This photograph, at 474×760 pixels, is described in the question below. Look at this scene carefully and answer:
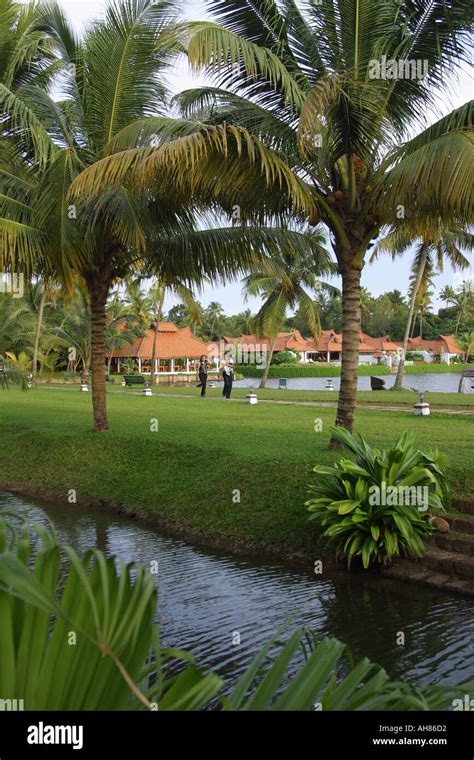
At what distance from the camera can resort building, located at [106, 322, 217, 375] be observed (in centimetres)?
6006

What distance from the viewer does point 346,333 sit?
1048 centimetres

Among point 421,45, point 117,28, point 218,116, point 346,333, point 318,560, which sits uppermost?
point 117,28

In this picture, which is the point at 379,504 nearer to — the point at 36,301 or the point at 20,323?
the point at 36,301

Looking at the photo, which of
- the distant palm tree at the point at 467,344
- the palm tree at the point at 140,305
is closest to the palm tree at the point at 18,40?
the palm tree at the point at 140,305

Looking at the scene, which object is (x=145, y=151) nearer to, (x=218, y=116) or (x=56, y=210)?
(x=218, y=116)

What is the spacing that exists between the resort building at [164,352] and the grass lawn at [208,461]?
136ft

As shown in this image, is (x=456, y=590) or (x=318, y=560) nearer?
(x=456, y=590)

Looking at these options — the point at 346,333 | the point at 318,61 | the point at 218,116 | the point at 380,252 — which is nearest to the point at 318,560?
the point at 346,333

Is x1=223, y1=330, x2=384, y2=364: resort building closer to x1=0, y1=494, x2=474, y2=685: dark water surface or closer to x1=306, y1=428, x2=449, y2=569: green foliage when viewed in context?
x1=306, y1=428, x2=449, y2=569: green foliage

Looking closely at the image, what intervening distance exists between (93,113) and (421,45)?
669 cm

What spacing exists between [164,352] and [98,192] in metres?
49.5

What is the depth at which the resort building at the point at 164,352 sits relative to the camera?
60.1m

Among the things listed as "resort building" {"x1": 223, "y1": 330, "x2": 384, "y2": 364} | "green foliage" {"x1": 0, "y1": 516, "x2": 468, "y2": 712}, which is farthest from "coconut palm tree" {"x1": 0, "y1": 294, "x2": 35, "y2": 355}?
"green foliage" {"x1": 0, "y1": 516, "x2": 468, "y2": 712}

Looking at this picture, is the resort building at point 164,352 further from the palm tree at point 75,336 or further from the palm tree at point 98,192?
the palm tree at point 98,192
